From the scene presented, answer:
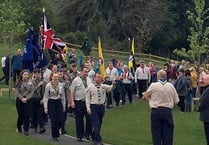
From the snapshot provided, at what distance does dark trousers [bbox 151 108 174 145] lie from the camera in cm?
1588

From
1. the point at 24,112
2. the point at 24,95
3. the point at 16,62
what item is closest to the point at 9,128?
the point at 24,112

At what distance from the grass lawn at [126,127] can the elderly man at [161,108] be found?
122 inches

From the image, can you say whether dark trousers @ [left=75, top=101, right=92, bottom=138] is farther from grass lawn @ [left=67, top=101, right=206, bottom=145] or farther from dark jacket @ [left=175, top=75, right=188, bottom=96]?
dark jacket @ [left=175, top=75, right=188, bottom=96]

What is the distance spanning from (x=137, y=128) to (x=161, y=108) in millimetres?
6988

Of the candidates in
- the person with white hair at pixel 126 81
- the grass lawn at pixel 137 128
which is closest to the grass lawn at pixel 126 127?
the grass lawn at pixel 137 128

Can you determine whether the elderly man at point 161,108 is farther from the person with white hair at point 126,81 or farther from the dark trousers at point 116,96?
the person with white hair at point 126,81

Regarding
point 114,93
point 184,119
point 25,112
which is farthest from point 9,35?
point 25,112

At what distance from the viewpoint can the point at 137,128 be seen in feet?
74.7

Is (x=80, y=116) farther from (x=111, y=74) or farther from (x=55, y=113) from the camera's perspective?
(x=111, y=74)

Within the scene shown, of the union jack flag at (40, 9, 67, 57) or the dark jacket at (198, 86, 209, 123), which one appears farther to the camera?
the union jack flag at (40, 9, 67, 57)

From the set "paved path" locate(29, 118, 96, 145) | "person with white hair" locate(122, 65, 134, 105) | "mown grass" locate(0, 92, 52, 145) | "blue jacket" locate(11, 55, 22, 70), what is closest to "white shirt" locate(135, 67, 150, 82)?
"person with white hair" locate(122, 65, 134, 105)

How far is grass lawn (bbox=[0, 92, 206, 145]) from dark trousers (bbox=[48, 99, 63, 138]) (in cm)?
57

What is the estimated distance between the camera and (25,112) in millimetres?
20328

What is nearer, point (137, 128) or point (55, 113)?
point (55, 113)
